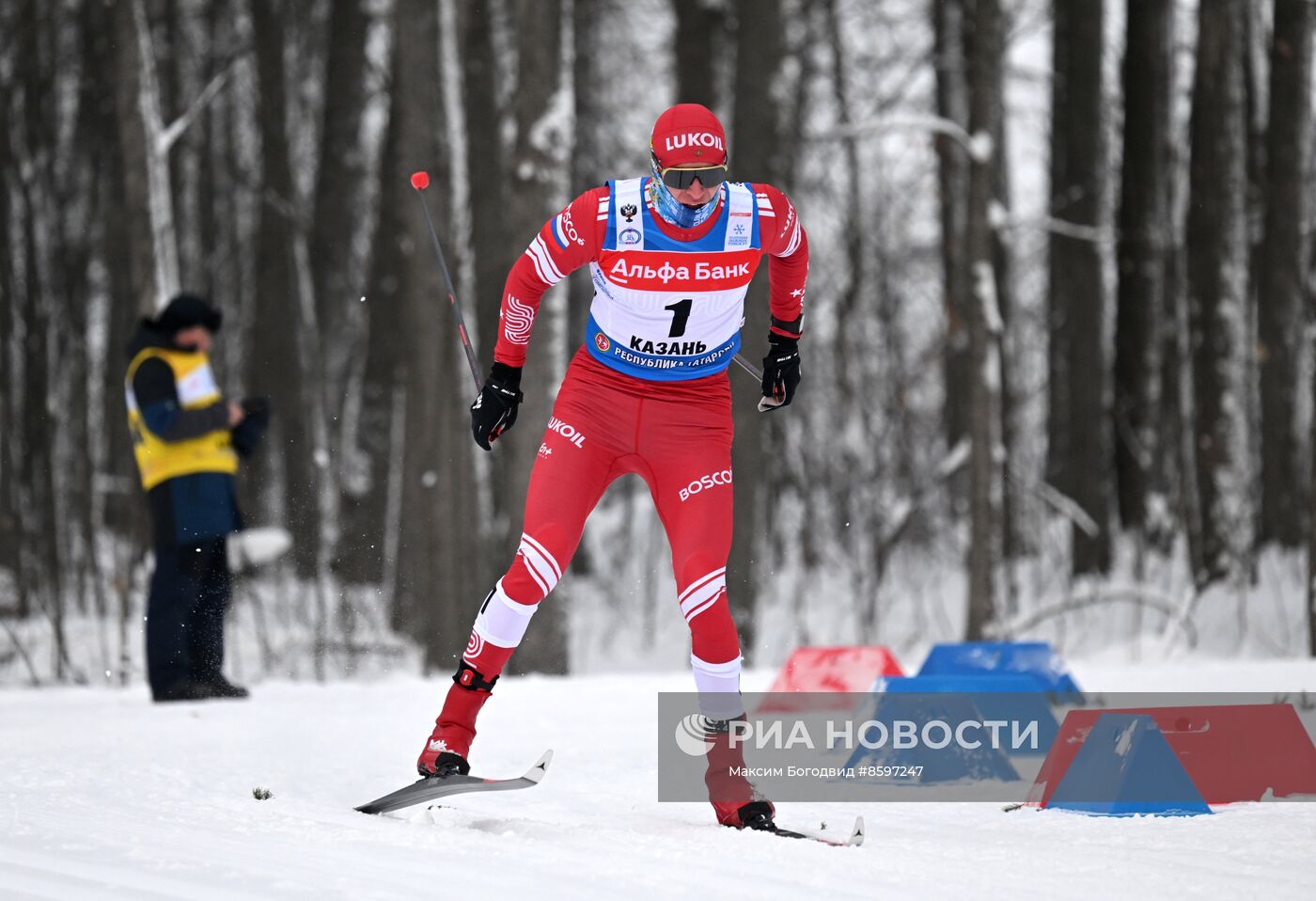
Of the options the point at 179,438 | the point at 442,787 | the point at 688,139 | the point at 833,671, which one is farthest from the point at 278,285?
the point at 442,787

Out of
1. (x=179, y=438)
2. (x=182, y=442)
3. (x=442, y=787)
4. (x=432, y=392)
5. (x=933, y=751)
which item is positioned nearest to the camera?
(x=442, y=787)

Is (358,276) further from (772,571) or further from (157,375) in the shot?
(157,375)

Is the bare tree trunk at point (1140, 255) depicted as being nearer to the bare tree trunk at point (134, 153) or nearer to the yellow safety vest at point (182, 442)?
the bare tree trunk at point (134, 153)

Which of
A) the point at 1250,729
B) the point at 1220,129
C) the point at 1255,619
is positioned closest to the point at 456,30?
the point at 1220,129

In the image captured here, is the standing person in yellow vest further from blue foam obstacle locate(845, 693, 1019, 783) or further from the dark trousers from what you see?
blue foam obstacle locate(845, 693, 1019, 783)

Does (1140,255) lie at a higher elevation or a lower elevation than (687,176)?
higher

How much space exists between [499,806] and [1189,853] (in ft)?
6.61

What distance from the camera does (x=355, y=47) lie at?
1662 centimetres

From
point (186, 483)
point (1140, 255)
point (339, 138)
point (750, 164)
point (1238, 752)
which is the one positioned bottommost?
point (1238, 752)

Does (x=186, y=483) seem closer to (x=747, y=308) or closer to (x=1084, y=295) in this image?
(x=747, y=308)

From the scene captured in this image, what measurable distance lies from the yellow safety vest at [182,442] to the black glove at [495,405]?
323 cm

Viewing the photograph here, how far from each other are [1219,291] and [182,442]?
28.3 feet

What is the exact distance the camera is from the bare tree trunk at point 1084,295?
14195 millimetres

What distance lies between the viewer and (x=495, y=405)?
4543 mm
